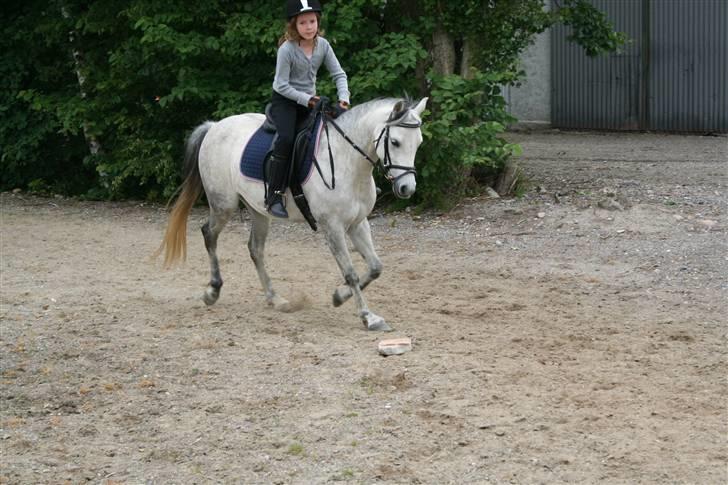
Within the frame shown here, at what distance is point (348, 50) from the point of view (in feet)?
43.0

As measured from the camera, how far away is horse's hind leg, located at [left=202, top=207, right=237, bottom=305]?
9.22 m

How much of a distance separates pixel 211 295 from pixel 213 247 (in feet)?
1.44

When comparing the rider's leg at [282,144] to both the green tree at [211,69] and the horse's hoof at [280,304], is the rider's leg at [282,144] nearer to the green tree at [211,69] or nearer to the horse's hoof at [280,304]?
the horse's hoof at [280,304]

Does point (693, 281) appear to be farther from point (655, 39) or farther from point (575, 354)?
point (655, 39)

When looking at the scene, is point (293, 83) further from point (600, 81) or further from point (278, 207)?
point (600, 81)

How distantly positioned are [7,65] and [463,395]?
11.5m

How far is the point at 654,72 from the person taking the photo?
19.3 metres

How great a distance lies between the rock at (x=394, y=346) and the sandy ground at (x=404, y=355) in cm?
10

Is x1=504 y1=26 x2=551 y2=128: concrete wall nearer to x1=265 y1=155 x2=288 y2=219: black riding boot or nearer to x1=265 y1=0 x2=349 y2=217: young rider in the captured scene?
x1=265 y1=0 x2=349 y2=217: young rider

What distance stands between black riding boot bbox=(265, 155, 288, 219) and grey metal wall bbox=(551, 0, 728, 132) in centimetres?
1233

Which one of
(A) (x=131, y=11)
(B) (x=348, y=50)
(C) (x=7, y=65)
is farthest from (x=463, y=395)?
(C) (x=7, y=65)

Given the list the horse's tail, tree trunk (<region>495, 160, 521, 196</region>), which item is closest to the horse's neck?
the horse's tail

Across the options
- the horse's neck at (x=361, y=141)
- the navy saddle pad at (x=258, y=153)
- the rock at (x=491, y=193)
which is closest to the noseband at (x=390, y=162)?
the horse's neck at (x=361, y=141)

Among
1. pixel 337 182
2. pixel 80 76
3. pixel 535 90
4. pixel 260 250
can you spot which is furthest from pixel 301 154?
pixel 535 90
